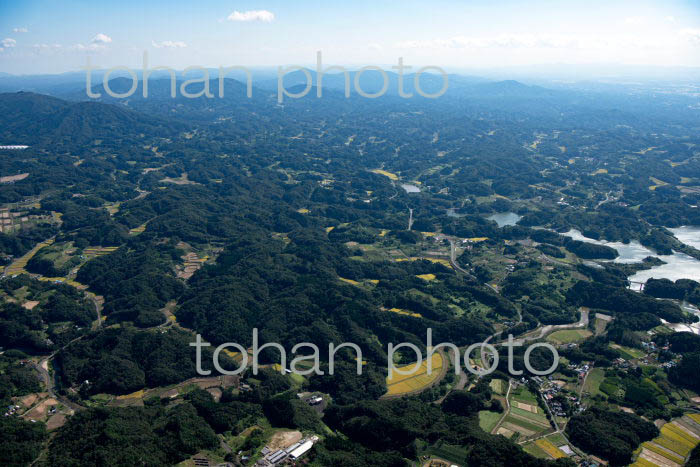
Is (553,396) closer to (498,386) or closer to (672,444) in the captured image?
(498,386)

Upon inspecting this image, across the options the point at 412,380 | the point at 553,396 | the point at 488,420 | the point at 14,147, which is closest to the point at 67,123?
the point at 14,147

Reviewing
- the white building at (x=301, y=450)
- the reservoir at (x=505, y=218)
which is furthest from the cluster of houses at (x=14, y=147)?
the white building at (x=301, y=450)

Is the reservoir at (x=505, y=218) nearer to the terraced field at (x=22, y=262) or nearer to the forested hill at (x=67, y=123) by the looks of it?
the terraced field at (x=22, y=262)

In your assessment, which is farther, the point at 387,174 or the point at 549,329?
the point at 387,174

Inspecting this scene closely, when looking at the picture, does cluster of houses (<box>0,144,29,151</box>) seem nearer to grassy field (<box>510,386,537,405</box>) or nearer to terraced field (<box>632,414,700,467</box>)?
grassy field (<box>510,386,537,405</box>)

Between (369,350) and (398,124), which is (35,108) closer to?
(398,124)

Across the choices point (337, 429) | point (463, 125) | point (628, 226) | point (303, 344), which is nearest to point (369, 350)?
point (303, 344)
